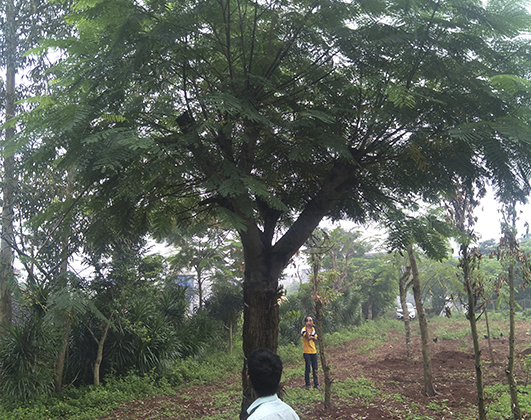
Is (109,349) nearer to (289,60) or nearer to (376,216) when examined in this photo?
(376,216)

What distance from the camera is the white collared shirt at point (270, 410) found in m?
1.98

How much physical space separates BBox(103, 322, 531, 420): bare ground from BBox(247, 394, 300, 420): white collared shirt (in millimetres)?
4498

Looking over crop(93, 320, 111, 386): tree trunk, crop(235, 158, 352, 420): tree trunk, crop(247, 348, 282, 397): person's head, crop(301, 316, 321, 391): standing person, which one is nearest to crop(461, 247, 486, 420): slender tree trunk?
crop(235, 158, 352, 420): tree trunk

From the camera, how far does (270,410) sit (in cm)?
202

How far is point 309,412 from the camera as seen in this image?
6.43 meters

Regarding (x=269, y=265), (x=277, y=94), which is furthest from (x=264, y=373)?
(x=277, y=94)

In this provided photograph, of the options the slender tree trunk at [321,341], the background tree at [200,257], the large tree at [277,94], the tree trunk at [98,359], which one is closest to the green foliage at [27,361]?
the tree trunk at [98,359]

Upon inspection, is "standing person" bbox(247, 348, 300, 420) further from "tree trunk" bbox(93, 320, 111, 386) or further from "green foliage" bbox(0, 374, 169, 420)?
"tree trunk" bbox(93, 320, 111, 386)

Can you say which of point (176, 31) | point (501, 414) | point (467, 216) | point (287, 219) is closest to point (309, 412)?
point (501, 414)

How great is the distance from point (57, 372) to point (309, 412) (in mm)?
5134

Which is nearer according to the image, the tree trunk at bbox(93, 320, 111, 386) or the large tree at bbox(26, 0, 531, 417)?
the large tree at bbox(26, 0, 531, 417)

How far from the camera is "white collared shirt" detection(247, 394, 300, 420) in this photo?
1.98 metres

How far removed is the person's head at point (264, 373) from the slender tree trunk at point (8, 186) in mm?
8520

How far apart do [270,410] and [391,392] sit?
21.1 feet
